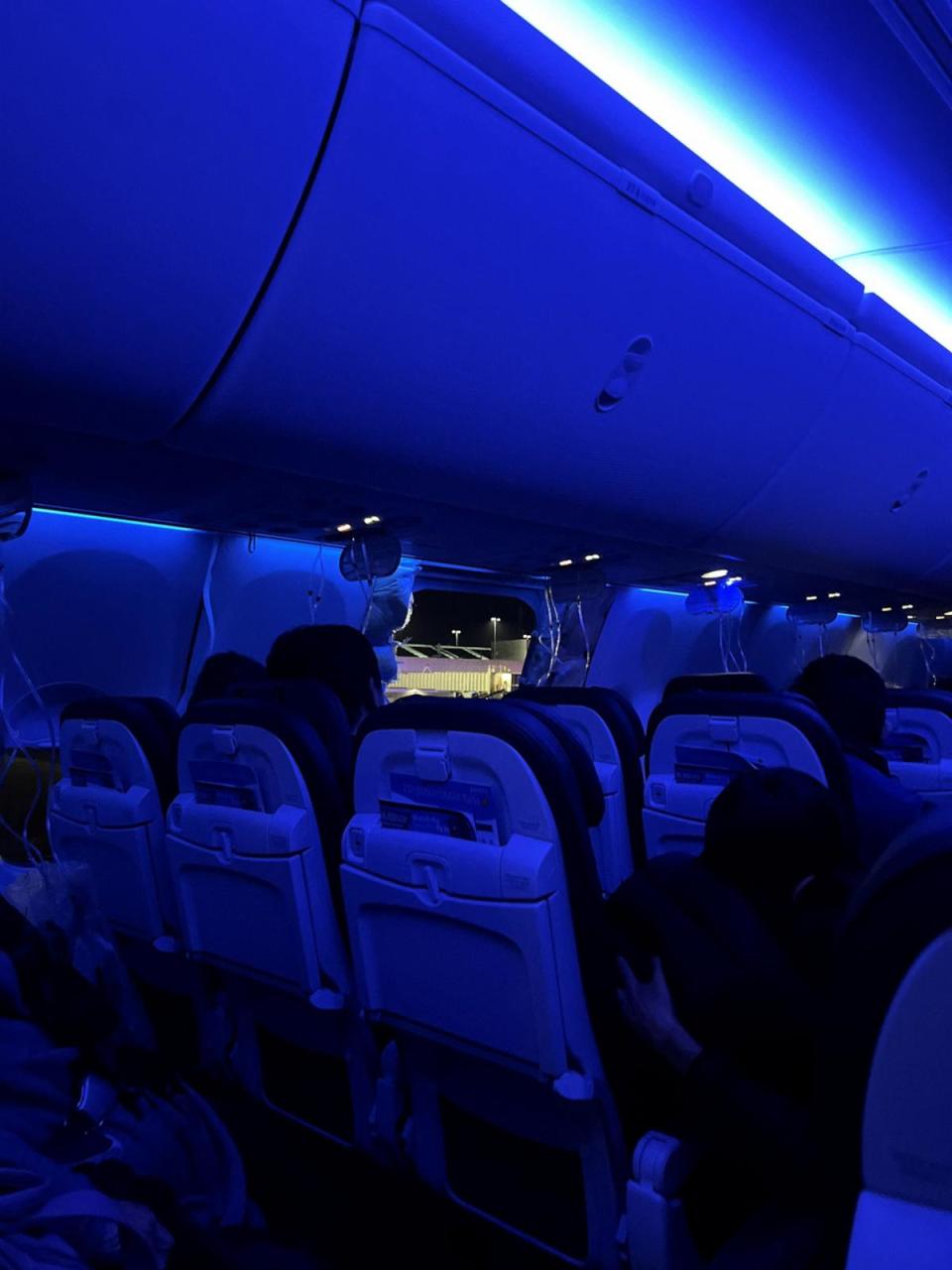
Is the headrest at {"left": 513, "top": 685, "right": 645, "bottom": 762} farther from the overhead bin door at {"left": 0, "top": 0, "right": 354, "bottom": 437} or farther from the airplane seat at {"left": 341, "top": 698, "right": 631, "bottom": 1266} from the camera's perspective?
the overhead bin door at {"left": 0, "top": 0, "right": 354, "bottom": 437}

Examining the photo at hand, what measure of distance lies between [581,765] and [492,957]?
1.68 feet

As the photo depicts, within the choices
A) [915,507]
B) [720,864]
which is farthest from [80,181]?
[915,507]

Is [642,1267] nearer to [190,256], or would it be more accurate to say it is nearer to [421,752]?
[421,752]

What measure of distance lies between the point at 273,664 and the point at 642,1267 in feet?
9.00

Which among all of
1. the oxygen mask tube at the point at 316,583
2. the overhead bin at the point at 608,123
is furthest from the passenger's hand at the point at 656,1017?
the oxygen mask tube at the point at 316,583

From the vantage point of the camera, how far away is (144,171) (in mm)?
2123

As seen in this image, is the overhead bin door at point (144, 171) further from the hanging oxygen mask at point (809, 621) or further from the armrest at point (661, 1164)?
the hanging oxygen mask at point (809, 621)

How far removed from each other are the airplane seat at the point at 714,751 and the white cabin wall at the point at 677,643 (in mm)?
5115

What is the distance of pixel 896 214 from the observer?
3.67 metres

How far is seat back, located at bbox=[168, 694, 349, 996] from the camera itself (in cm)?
270

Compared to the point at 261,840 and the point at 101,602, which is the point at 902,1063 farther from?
the point at 101,602

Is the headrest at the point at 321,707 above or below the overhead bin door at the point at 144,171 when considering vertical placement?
below

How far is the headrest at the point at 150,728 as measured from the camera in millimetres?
3211

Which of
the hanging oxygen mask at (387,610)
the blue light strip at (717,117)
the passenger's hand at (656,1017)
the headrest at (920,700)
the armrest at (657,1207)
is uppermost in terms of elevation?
the blue light strip at (717,117)
